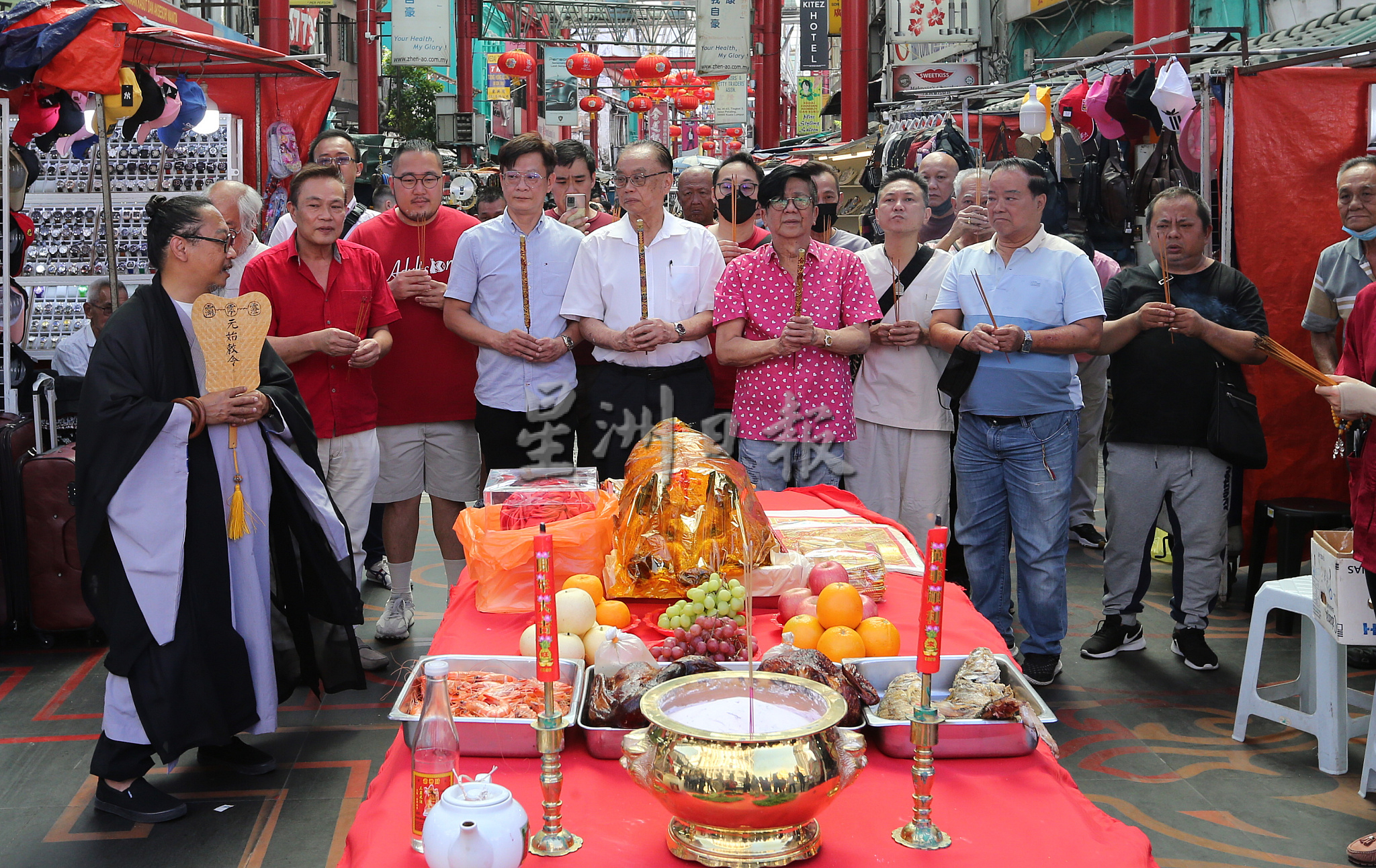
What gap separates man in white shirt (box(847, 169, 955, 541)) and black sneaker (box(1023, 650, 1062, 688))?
587 millimetres

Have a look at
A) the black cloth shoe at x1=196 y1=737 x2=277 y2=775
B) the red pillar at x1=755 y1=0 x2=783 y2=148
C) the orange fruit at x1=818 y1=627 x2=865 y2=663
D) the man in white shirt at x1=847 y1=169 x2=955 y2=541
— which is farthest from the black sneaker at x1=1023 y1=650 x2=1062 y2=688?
the red pillar at x1=755 y1=0 x2=783 y2=148

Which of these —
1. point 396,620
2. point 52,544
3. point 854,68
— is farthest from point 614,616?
point 854,68

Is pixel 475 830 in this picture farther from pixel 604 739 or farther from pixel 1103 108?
pixel 1103 108

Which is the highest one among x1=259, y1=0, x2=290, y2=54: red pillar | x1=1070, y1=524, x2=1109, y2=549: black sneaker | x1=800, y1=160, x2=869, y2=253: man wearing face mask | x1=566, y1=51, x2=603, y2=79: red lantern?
x1=566, y1=51, x2=603, y2=79: red lantern

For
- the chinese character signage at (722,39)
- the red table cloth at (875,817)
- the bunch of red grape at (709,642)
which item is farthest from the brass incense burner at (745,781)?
the chinese character signage at (722,39)

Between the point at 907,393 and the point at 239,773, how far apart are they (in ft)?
8.35

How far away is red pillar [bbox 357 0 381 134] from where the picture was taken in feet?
61.6

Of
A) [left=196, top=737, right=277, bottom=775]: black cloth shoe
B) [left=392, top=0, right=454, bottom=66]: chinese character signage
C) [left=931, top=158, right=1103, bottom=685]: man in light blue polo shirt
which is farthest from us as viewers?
[left=392, top=0, right=454, bottom=66]: chinese character signage

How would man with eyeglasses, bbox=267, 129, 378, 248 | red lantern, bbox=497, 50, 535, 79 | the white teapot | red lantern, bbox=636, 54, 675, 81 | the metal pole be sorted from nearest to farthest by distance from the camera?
1. the white teapot
2. the metal pole
3. man with eyeglasses, bbox=267, 129, 378, 248
4. red lantern, bbox=497, 50, 535, 79
5. red lantern, bbox=636, 54, 675, 81

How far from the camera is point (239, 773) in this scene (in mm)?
3365

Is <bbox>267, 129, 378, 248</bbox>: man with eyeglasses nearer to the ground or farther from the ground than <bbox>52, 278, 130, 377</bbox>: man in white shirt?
farther from the ground

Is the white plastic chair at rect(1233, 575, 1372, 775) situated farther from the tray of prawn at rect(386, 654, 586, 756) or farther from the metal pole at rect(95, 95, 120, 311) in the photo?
the metal pole at rect(95, 95, 120, 311)

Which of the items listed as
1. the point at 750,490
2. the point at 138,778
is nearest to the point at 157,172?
the point at 138,778

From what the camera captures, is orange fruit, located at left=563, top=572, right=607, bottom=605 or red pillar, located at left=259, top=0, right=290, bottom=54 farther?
red pillar, located at left=259, top=0, right=290, bottom=54
